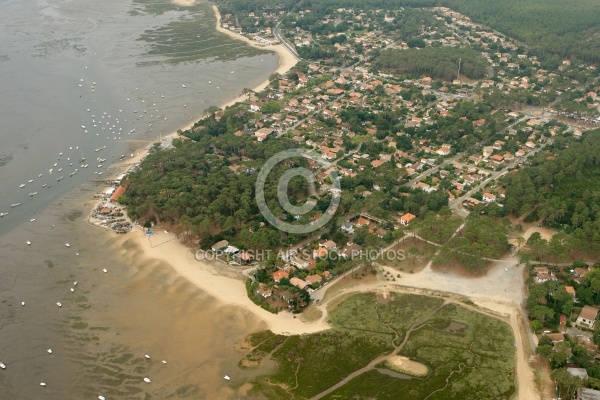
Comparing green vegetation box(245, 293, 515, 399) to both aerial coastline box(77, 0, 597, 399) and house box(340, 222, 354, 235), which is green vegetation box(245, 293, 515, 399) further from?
house box(340, 222, 354, 235)

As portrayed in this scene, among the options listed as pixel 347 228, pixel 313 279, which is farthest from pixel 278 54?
pixel 313 279

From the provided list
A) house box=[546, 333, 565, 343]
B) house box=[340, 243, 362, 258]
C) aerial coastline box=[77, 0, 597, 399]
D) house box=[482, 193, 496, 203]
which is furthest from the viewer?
house box=[482, 193, 496, 203]

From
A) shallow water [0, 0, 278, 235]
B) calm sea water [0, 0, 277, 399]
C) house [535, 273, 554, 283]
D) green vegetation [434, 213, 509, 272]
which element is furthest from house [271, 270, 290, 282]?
shallow water [0, 0, 278, 235]

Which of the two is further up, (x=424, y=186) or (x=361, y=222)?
(x=424, y=186)

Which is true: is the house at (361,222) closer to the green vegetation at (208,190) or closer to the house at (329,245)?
the house at (329,245)

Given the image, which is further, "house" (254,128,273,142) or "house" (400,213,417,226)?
"house" (254,128,273,142)

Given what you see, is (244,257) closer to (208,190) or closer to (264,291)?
(264,291)

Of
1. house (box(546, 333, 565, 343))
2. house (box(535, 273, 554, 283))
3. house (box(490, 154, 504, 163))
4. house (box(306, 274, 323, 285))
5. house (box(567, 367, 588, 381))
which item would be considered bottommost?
house (box(306, 274, 323, 285))
